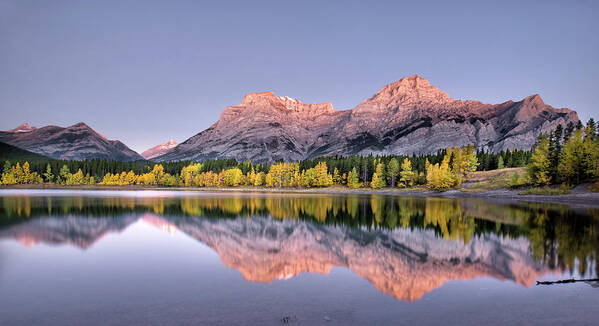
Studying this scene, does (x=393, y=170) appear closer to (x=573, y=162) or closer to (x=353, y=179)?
(x=353, y=179)

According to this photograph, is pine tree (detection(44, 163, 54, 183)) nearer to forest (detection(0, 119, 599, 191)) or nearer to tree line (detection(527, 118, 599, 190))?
forest (detection(0, 119, 599, 191))

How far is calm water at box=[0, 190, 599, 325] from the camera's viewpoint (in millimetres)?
11266

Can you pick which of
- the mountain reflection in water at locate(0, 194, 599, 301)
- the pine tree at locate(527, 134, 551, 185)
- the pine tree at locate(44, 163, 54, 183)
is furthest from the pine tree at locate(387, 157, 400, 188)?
the pine tree at locate(44, 163, 54, 183)

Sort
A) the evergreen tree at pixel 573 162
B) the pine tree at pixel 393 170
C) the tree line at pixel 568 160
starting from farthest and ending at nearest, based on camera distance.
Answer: the pine tree at pixel 393 170 → the evergreen tree at pixel 573 162 → the tree line at pixel 568 160

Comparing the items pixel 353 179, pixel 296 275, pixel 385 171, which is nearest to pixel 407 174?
pixel 385 171

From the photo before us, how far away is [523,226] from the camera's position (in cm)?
3362

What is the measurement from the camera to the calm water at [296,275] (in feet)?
37.0

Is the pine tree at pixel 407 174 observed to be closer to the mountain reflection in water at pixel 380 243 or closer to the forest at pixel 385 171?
the forest at pixel 385 171

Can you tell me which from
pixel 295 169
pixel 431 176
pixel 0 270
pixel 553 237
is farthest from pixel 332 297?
pixel 295 169

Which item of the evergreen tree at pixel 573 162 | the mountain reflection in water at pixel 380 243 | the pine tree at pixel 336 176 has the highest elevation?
the evergreen tree at pixel 573 162

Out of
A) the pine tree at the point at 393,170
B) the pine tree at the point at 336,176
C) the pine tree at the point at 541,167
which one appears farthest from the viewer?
the pine tree at the point at 336,176

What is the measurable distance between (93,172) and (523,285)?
723 ft

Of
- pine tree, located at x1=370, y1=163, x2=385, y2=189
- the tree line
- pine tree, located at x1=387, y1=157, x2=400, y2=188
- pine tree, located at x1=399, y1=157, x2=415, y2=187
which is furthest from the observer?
pine tree, located at x1=370, y1=163, x2=385, y2=189

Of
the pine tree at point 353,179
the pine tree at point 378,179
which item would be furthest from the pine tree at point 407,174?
the pine tree at point 353,179
